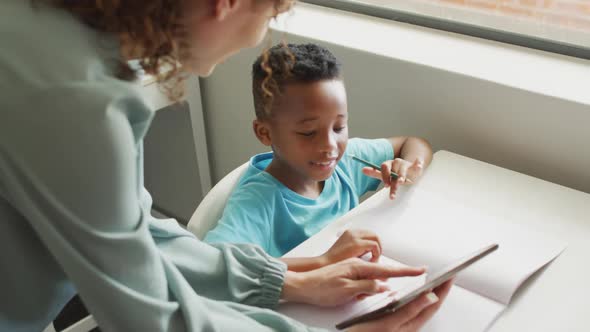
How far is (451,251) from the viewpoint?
83 centimetres

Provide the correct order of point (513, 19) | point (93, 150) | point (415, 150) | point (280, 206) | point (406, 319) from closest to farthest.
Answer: point (93, 150)
point (406, 319)
point (280, 206)
point (415, 150)
point (513, 19)

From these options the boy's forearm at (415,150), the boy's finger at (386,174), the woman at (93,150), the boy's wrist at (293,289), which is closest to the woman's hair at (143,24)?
the woman at (93,150)

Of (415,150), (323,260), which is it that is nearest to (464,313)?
(323,260)

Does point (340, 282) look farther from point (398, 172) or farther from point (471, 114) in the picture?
point (471, 114)

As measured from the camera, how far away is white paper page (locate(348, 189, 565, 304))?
0.78 meters

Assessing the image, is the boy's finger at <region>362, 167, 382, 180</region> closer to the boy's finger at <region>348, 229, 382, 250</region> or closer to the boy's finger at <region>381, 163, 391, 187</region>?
the boy's finger at <region>381, 163, 391, 187</region>

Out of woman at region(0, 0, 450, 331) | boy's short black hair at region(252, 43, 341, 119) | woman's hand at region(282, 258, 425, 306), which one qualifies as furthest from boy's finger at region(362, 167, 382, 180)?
woman at region(0, 0, 450, 331)

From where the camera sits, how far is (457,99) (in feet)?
3.82

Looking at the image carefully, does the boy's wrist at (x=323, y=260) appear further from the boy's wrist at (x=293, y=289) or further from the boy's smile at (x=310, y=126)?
the boy's smile at (x=310, y=126)

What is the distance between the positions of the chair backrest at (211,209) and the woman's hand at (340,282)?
11.1 inches

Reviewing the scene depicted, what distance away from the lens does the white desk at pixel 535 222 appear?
728 millimetres

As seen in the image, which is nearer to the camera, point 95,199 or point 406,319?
point 95,199

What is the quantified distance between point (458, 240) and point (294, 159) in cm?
32

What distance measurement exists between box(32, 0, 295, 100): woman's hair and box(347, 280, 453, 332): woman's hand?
0.38 meters
